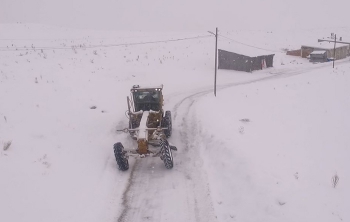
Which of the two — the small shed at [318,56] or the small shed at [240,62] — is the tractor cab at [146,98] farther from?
the small shed at [318,56]

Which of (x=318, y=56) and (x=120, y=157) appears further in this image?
(x=318, y=56)

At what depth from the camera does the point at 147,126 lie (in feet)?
50.2

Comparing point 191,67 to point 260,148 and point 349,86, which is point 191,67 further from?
point 260,148

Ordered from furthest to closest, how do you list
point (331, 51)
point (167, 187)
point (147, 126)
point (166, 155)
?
point (331, 51) → point (147, 126) → point (166, 155) → point (167, 187)

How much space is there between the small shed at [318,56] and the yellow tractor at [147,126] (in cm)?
4350

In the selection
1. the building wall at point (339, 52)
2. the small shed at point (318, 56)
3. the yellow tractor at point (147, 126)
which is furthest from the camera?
the building wall at point (339, 52)

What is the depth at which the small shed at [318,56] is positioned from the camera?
173ft

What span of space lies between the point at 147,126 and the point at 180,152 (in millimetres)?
1970

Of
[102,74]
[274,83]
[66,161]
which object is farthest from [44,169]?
[274,83]

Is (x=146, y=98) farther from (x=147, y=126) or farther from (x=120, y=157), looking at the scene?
(x=120, y=157)

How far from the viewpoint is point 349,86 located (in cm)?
2877

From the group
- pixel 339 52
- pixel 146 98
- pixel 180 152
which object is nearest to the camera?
pixel 180 152

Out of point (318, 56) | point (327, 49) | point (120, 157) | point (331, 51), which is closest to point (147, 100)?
point (120, 157)

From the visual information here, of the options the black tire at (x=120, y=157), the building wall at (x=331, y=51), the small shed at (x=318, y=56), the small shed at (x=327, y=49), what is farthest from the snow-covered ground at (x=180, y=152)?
the building wall at (x=331, y=51)
